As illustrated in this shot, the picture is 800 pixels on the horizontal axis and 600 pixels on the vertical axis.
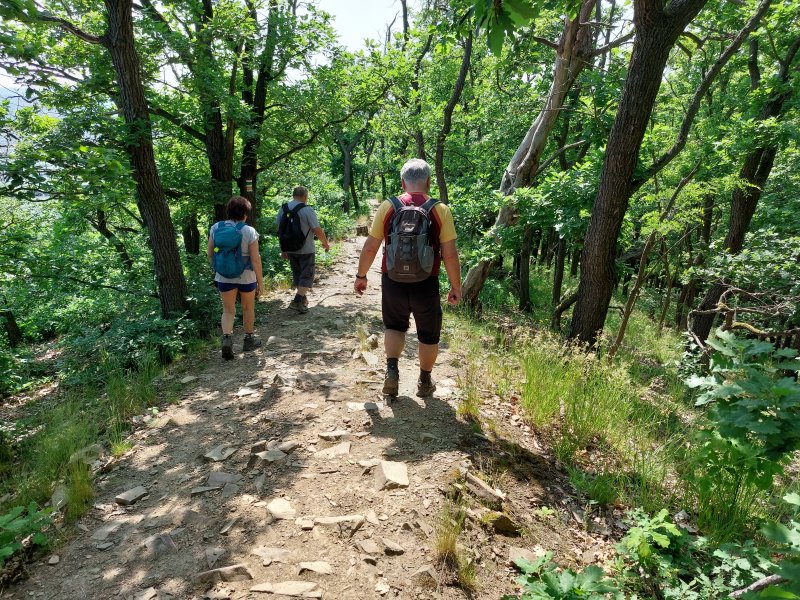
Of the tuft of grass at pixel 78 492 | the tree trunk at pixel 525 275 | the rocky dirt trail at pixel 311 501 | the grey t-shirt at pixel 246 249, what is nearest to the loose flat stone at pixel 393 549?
the rocky dirt trail at pixel 311 501

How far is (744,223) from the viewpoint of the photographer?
1005 cm

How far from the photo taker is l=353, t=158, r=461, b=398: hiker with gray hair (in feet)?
11.8

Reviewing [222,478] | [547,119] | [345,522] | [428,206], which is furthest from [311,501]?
[547,119]

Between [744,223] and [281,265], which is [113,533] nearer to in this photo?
[281,265]

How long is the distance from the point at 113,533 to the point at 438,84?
53.6 feet

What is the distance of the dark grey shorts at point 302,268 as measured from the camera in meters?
7.49

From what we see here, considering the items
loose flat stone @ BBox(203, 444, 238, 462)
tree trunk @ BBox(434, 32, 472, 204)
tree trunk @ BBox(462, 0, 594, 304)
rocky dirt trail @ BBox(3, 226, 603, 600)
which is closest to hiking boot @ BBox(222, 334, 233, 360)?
rocky dirt trail @ BBox(3, 226, 603, 600)

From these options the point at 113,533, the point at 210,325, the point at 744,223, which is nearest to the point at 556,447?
the point at 113,533

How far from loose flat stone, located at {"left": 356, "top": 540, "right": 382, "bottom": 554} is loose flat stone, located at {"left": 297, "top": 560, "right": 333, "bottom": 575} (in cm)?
22

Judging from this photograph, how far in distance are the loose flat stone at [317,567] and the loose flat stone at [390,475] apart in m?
0.70

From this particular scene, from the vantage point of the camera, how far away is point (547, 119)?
770 cm

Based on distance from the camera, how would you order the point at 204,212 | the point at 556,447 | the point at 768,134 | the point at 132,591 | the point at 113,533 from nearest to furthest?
the point at 132,591
the point at 113,533
the point at 556,447
the point at 768,134
the point at 204,212

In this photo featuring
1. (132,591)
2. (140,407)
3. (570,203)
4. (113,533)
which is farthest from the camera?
(570,203)

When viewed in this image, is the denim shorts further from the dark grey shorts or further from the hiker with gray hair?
the hiker with gray hair
